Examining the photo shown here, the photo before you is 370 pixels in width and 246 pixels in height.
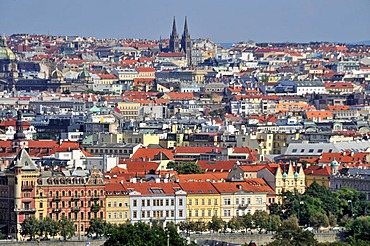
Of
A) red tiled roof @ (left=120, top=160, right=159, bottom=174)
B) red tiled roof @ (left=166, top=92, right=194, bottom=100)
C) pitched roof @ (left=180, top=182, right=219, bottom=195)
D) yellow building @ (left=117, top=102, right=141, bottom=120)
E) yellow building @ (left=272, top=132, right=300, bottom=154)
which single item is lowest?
pitched roof @ (left=180, top=182, right=219, bottom=195)

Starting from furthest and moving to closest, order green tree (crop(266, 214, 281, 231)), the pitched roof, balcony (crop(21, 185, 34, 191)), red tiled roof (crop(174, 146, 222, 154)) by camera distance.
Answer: red tiled roof (crop(174, 146, 222, 154)) → the pitched roof → green tree (crop(266, 214, 281, 231)) → balcony (crop(21, 185, 34, 191))

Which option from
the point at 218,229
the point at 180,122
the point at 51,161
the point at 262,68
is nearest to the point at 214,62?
the point at 262,68

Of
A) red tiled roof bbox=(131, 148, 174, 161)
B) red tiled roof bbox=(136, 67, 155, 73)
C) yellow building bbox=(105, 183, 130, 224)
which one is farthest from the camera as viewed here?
red tiled roof bbox=(136, 67, 155, 73)

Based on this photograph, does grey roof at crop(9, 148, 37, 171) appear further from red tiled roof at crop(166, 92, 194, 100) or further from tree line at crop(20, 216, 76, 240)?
red tiled roof at crop(166, 92, 194, 100)

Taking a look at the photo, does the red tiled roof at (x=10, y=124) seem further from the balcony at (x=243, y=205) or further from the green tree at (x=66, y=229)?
the green tree at (x=66, y=229)

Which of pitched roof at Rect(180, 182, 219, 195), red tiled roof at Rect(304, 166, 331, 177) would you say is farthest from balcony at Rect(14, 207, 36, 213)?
red tiled roof at Rect(304, 166, 331, 177)

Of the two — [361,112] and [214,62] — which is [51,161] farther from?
[214,62]

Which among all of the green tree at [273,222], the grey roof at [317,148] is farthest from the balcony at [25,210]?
the grey roof at [317,148]
